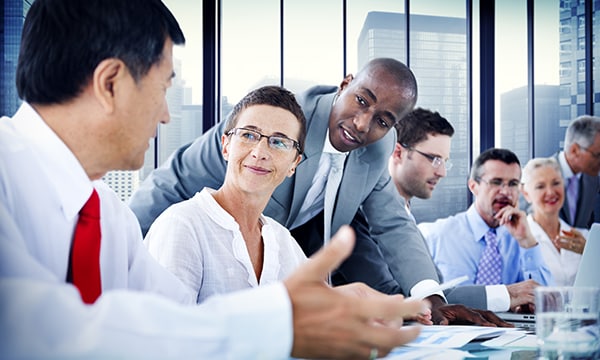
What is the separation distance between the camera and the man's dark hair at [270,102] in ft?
5.76

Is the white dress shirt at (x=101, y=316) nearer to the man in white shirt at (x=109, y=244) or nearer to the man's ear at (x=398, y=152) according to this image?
the man in white shirt at (x=109, y=244)

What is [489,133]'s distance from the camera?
403 centimetres

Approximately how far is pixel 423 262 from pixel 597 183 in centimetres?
202

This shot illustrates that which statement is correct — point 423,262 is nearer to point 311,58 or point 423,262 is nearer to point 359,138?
point 359,138

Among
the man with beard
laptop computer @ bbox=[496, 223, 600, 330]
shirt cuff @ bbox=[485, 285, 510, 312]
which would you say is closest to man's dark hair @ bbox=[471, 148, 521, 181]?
the man with beard

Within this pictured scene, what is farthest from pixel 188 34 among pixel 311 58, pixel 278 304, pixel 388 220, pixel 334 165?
pixel 278 304

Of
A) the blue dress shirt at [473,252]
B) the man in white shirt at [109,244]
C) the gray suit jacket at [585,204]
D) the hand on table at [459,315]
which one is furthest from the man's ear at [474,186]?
the man in white shirt at [109,244]

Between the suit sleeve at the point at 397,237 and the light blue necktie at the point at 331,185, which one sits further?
the light blue necktie at the point at 331,185

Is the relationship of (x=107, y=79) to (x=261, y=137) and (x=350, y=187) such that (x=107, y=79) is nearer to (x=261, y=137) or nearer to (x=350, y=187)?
(x=261, y=137)

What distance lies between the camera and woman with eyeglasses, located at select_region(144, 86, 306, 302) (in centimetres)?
154

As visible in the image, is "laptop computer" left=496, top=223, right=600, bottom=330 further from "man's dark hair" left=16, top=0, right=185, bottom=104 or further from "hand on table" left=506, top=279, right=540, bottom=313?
"man's dark hair" left=16, top=0, right=185, bottom=104

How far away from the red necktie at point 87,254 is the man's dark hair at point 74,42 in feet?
0.64

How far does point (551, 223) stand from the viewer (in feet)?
11.3

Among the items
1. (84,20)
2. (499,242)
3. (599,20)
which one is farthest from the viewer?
(599,20)
